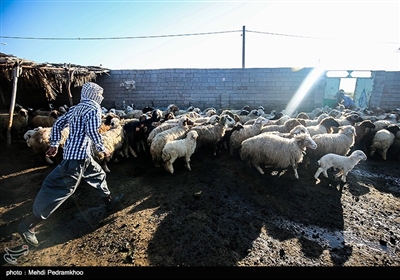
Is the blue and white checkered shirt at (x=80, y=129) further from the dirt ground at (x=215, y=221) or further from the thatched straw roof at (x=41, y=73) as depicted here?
the thatched straw roof at (x=41, y=73)

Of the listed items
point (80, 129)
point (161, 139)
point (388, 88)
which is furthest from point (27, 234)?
point (388, 88)

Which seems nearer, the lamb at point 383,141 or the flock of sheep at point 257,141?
the flock of sheep at point 257,141

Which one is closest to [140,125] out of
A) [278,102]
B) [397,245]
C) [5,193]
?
[5,193]

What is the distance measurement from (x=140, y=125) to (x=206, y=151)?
2.36 metres

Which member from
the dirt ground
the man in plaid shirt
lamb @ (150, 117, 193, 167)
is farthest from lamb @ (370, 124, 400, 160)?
the man in plaid shirt

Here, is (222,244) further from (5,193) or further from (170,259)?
(5,193)

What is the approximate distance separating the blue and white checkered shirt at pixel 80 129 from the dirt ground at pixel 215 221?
53.6 inches

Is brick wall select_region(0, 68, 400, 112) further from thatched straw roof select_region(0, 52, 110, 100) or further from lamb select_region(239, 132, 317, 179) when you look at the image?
lamb select_region(239, 132, 317, 179)

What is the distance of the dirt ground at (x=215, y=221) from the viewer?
2.92 m

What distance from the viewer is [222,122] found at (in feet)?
22.5

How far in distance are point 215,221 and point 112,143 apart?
3.91m

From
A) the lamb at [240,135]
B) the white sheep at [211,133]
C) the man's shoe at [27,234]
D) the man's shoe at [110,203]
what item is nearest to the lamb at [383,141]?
the lamb at [240,135]
